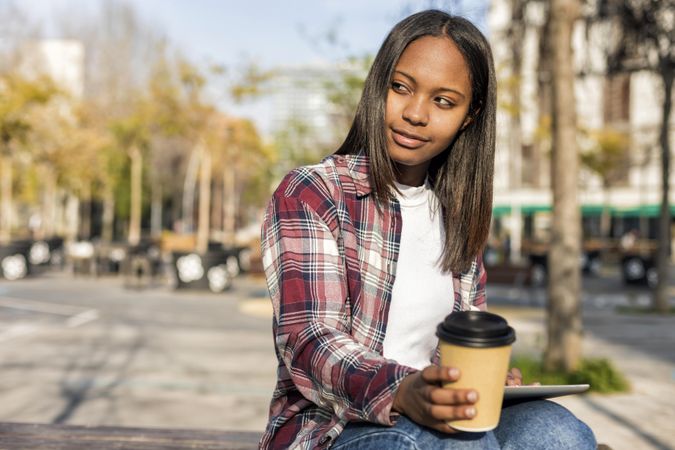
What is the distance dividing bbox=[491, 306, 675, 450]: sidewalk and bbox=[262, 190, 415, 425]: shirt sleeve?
3.54 m

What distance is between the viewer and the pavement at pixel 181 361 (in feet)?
16.9

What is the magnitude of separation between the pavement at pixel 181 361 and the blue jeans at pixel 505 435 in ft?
6.57

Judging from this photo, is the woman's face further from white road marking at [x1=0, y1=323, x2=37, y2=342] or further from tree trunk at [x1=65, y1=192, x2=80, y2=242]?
tree trunk at [x1=65, y1=192, x2=80, y2=242]

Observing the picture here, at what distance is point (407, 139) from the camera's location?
167 cm

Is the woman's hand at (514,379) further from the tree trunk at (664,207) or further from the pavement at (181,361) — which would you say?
the tree trunk at (664,207)

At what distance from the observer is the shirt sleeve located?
133 centimetres

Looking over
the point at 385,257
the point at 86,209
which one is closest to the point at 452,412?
the point at 385,257

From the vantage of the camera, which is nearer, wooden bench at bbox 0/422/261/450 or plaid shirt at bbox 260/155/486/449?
plaid shirt at bbox 260/155/486/449

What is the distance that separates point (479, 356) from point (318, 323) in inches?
16.1

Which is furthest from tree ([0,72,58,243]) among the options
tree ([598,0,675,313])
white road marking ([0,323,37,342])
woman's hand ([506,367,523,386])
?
woman's hand ([506,367,523,386])

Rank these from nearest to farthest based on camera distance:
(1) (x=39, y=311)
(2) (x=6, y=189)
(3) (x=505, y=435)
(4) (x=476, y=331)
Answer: (4) (x=476, y=331) → (3) (x=505, y=435) → (1) (x=39, y=311) → (2) (x=6, y=189)

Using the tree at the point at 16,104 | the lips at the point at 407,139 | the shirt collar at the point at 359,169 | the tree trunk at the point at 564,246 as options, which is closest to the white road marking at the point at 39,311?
the tree at the point at 16,104

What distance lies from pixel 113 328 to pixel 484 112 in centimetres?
849

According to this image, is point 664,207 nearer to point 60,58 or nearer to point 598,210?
point 598,210
